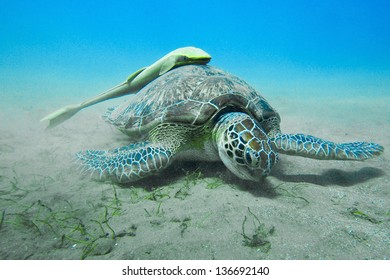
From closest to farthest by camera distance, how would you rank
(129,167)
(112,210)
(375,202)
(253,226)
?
(253,226), (112,210), (375,202), (129,167)

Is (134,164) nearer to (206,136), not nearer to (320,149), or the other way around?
(206,136)

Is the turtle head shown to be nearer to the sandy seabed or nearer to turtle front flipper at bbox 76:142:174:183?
the sandy seabed

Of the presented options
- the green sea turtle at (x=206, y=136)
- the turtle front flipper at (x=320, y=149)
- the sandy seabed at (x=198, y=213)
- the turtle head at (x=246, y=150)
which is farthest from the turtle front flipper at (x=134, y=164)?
the turtle front flipper at (x=320, y=149)

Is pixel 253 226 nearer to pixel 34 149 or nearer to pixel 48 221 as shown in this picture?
pixel 48 221

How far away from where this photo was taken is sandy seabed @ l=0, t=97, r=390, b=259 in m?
1.70

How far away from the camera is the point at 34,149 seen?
4.30 metres

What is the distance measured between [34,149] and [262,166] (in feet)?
14.1

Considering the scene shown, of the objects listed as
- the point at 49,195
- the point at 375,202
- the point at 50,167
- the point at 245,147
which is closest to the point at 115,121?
the point at 50,167

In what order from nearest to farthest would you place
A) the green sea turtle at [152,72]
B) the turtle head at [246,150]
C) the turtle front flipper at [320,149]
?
the turtle head at [246,150] → the turtle front flipper at [320,149] → the green sea turtle at [152,72]

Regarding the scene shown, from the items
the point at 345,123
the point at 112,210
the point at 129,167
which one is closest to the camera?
the point at 112,210

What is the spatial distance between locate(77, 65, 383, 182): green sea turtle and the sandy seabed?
0.26m

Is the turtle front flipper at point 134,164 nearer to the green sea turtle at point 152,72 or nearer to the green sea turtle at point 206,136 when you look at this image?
the green sea turtle at point 206,136

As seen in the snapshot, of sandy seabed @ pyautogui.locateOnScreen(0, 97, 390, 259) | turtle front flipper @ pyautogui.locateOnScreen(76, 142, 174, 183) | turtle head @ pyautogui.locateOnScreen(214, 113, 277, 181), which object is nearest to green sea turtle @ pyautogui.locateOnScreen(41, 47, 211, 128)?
sandy seabed @ pyautogui.locateOnScreen(0, 97, 390, 259)

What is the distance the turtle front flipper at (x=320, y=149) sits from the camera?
9.85 feet
